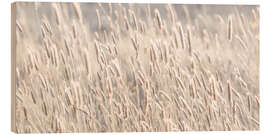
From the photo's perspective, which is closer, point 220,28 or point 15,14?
point 15,14

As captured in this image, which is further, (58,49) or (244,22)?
(244,22)

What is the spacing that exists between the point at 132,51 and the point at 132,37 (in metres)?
0.15

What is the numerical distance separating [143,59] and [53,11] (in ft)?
3.51

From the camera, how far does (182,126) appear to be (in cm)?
682

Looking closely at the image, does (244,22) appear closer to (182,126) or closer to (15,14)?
(182,126)

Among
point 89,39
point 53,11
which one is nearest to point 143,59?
point 89,39

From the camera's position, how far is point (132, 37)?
6.79 metres

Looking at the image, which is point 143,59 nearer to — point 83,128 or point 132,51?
point 132,51

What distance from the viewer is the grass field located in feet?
21.4

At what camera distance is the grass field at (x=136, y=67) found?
6531 millimetres

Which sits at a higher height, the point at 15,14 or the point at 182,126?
the point at 15,14

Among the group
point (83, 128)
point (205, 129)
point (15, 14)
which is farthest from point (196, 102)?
point (15, 14)

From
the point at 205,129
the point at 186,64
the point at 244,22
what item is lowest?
the point at 205,129

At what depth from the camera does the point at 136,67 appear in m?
6.77
